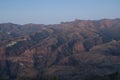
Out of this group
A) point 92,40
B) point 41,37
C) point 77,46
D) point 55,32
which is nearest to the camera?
point 77,46

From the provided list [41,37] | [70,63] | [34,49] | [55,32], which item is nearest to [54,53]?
[34,49]

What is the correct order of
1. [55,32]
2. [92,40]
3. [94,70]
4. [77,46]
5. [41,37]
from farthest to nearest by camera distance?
[55,32] → [41,37] → [92,40] → [77,46] → [94,70]

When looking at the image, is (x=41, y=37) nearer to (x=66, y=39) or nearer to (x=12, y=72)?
(x=66, y=39)

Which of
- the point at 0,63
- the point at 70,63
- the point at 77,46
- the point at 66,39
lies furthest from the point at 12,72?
the point at 66,39

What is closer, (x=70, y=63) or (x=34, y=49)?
(x=70, y=63)

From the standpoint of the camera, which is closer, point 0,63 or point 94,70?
point 94,70

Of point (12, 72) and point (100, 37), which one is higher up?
point (100, 37)

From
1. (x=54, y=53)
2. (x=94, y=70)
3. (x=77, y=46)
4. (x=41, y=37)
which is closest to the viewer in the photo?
(x=94, y=70)

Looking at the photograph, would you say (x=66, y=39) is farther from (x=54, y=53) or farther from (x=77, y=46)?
(x=54, y=53)

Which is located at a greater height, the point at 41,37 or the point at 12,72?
the point at 41,37
